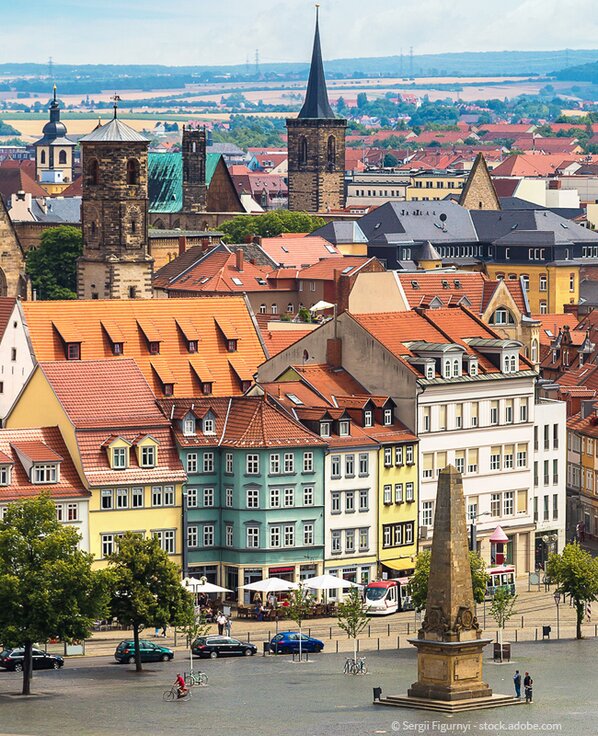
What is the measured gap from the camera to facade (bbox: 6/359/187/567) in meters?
136

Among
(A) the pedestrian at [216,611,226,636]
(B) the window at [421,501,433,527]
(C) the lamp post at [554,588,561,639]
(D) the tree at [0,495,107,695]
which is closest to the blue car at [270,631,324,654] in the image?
(A) the pedestrian at [216,611,226,636]

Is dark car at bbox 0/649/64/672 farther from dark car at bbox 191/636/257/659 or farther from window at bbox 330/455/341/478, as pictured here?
window at bbox 330/455/341/478

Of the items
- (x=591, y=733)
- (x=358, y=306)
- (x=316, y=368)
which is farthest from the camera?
(x=358, y=306)

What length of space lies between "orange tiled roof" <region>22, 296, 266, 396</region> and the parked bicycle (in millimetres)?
33190

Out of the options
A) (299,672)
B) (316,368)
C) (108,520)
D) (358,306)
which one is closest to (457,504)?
(299,672)

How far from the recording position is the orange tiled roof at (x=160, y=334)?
501ft

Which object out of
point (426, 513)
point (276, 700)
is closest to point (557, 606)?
point (426, 513)

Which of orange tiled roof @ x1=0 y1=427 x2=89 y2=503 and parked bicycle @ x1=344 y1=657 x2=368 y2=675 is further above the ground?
orange tiled roof @ x1=0 y1=427 x2=89 y2=503

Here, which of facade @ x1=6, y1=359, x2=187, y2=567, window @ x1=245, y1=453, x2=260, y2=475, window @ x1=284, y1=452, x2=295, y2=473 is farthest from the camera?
window @ x1=284, y1=452, x2=295, y2=473

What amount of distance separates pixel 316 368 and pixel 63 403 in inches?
676

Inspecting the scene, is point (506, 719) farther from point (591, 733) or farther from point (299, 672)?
point (299, 672)

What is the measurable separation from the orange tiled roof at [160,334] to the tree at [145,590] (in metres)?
27.8

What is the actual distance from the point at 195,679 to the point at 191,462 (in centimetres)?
2527

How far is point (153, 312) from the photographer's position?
157m
